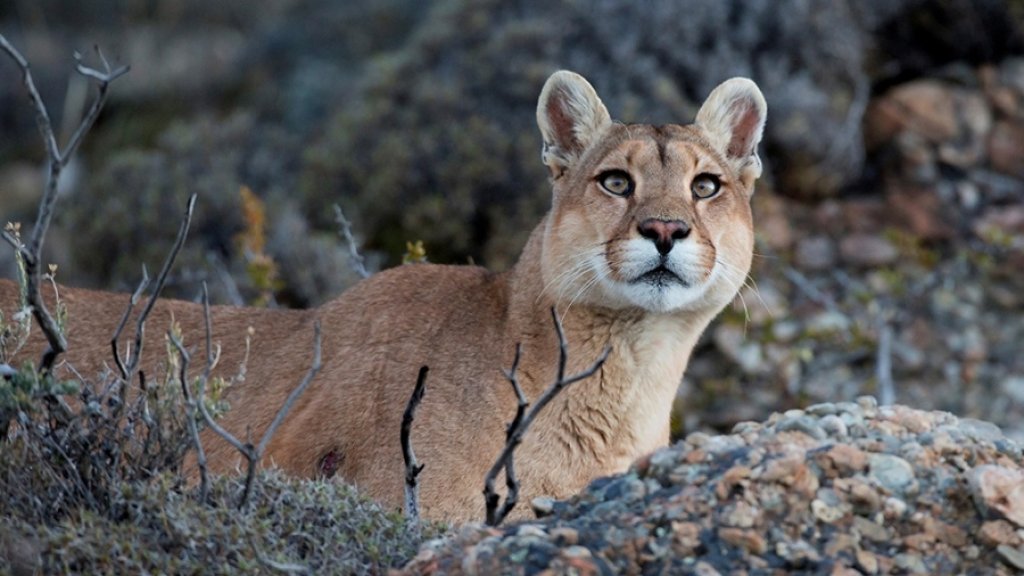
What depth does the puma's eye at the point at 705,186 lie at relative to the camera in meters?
6.66

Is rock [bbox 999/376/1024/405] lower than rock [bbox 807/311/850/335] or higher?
lower

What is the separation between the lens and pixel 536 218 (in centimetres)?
1234

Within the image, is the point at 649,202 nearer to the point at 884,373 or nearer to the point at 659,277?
the point at 659,277

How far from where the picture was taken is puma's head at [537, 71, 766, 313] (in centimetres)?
622

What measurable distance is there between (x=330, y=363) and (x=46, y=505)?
2.40 metres

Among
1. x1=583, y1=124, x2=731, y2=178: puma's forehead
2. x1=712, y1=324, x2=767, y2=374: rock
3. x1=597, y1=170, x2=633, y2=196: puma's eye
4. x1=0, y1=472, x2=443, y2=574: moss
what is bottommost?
x1=712, y1=324, x2=767, y2=374: rock

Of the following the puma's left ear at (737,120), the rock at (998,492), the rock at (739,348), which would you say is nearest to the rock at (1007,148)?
the rock at (739,348)

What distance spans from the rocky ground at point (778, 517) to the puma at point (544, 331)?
166cm

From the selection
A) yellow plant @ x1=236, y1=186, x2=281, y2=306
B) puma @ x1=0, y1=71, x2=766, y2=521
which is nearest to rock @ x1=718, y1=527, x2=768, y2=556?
puma @ x1=0, y1=71, x2=766, y2=521

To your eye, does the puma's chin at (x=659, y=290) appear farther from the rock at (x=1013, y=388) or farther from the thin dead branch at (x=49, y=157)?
the rock at (x=1013, y=388)

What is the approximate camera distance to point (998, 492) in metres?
4.35

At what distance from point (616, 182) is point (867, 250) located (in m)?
6.70

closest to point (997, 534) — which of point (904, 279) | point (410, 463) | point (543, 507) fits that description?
point (543, 507)

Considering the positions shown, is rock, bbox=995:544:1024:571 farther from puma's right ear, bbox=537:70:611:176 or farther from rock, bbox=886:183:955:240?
rock, bbox=886:183:955:240
